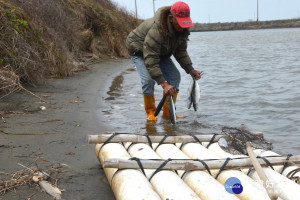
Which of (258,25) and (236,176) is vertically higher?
(258,25)

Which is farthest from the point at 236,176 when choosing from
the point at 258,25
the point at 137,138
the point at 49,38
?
the point at 258,25

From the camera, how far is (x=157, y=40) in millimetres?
5961

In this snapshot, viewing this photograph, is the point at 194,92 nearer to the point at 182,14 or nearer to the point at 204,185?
the point at 182,14

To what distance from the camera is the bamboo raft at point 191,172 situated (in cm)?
334

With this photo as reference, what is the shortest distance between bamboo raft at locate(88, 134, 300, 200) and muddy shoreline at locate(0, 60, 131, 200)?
13.0 inches

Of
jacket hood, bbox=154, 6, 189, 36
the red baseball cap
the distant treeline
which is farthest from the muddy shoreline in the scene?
the distant treeline

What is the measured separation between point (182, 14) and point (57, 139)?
2.68 metres

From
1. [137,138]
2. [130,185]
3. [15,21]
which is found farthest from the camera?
[15,21]

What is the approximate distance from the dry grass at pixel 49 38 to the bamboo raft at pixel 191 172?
4.17m

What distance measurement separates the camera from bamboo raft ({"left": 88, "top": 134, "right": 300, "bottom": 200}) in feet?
11.0

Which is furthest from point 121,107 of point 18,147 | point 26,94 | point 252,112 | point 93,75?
point 93,75

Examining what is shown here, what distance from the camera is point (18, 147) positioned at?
16.5ft

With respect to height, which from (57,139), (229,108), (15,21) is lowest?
(229,108)

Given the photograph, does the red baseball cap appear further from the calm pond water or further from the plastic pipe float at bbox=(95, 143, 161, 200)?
the plastic pipe float at bbox=(95, 143, 161, 200)
